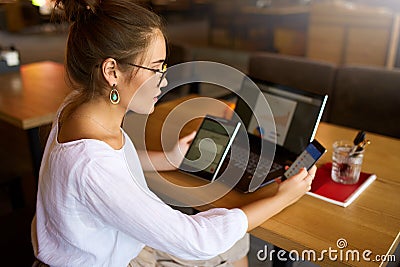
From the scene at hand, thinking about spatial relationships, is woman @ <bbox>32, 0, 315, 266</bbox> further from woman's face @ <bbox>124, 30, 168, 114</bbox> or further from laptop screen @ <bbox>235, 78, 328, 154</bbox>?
laptop screen @ <bbox>235, 78, 328, 154</bbox>

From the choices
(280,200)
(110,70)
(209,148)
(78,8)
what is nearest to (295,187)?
(280,200)

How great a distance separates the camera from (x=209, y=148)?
1.21 metres

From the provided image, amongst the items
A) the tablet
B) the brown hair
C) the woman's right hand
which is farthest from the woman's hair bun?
the woman's right hand

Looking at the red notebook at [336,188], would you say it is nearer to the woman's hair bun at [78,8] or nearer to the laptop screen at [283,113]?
the laptop screen at [283,113]


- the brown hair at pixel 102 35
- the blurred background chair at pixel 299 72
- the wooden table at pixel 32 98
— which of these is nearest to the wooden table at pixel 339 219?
the brown hair at pixel 102 35

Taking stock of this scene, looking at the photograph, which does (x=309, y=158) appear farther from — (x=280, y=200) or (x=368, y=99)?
(x=368, y=99)

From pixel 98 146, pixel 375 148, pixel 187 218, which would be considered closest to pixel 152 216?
pixel 187 218

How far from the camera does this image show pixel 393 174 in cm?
123

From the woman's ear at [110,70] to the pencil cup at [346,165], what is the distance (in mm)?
649

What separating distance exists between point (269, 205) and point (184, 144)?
40cm

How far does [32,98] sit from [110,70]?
1.24m

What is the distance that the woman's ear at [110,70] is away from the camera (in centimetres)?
92

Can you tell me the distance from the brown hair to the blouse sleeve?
224 mm

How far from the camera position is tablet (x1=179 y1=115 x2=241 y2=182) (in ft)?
3.85
